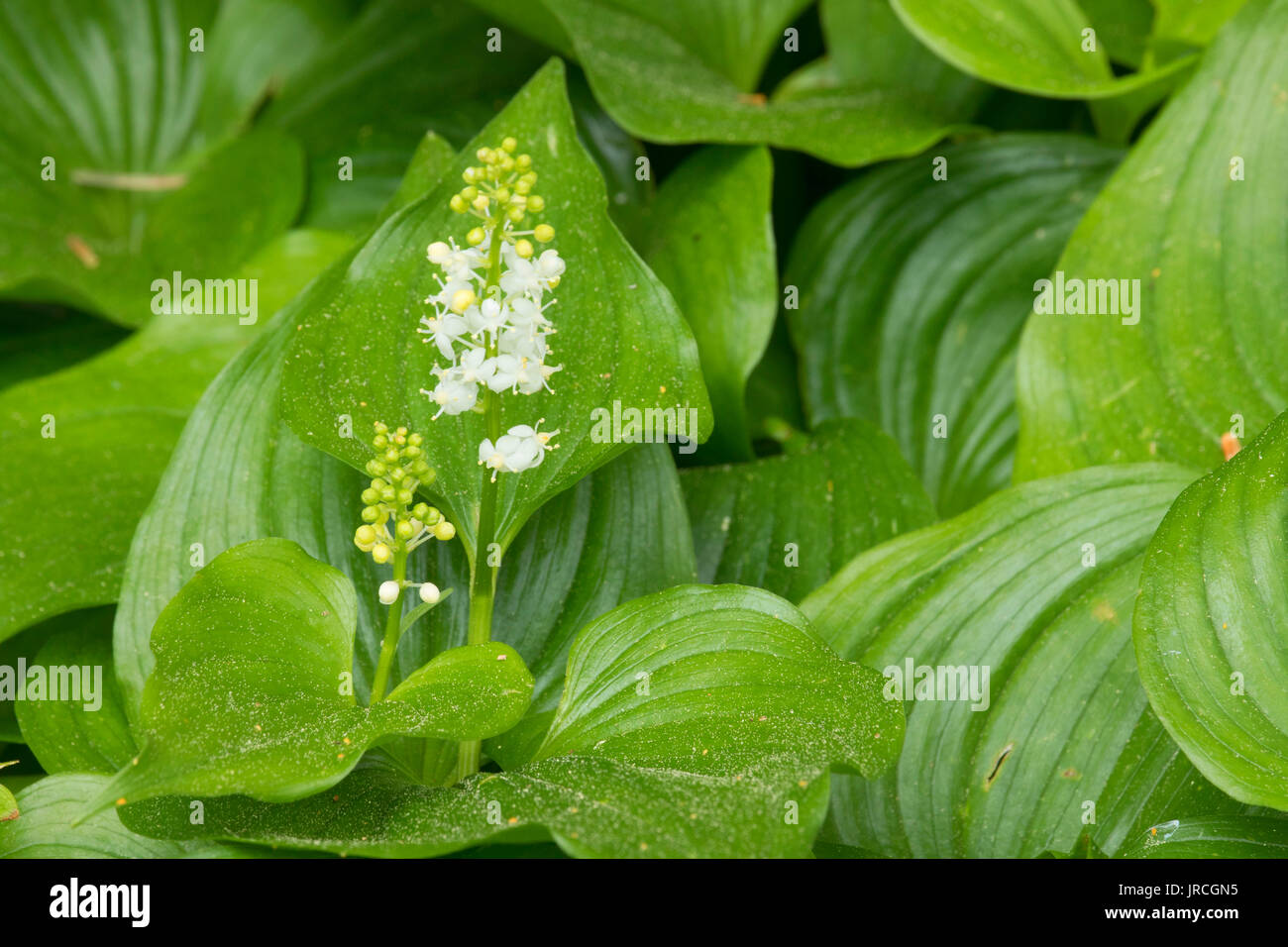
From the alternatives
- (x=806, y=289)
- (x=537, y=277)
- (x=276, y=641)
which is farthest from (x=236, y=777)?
(x=806, y=289)

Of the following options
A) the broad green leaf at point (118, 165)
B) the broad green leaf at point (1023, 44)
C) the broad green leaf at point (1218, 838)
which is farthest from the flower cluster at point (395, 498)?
the broad green leaf at point (1023, 44)

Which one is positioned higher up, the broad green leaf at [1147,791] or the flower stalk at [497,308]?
the flower stalk at [497,308]

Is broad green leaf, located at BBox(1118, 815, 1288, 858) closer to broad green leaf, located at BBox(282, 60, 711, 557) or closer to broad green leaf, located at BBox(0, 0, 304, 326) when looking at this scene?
broad green leaf, located at BBox(282, 60, 711, 557)

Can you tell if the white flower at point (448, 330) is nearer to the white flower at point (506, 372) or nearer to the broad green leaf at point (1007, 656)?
the white flower at point (506, 372)

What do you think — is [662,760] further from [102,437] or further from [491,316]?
[102,437]

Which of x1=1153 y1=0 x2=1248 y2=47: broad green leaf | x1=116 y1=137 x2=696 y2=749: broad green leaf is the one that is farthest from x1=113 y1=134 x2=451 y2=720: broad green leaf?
x1=1153 y1=0 x2=1248 y2=47: broad green leaf
